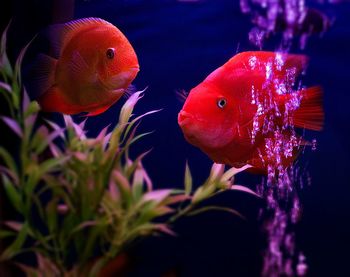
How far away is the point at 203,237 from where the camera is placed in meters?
2.11

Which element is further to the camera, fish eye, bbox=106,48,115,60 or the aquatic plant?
fish eye, bbox=106,48,115,60

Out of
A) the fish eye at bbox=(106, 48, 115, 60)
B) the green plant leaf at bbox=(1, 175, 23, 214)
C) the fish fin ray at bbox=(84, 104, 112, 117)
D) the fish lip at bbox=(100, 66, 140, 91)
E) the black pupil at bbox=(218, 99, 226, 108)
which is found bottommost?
the green plant leaf at bbox=(1, 175, 23, 214)

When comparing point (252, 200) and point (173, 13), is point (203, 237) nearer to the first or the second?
point (252, 200)

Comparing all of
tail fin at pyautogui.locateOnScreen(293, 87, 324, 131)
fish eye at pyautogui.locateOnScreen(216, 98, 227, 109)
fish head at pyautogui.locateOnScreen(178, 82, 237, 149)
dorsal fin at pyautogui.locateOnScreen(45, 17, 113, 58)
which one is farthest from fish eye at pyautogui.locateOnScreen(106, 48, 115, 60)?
tail fin at pyautogui.locateOnScreen(293, 87, 324, 131)

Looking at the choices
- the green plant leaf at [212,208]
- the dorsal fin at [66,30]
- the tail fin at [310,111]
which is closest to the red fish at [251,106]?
the tail fin at [310,111]

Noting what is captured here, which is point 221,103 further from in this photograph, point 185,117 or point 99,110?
point 99,110

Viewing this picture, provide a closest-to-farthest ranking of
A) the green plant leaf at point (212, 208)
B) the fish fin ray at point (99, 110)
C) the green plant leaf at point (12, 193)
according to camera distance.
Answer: the green plant leaf at point (12, 193), the green plant leaf at point (212, 208), the fish fin ray at point (99, 110)

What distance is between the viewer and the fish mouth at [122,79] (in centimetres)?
213

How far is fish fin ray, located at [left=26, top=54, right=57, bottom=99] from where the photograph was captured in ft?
6.97

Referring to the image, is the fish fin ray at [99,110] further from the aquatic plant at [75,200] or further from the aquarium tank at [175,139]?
the aquatic plant at [75,200]

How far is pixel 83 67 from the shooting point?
210 centimetres

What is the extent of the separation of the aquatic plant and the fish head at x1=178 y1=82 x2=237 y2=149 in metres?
0.29

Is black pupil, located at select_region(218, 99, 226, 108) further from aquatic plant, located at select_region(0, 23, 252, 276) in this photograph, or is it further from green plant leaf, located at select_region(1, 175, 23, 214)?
green plant leaf, located at select_region(1, 175, 23, 214)

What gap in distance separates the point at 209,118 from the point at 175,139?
14.3 inches
